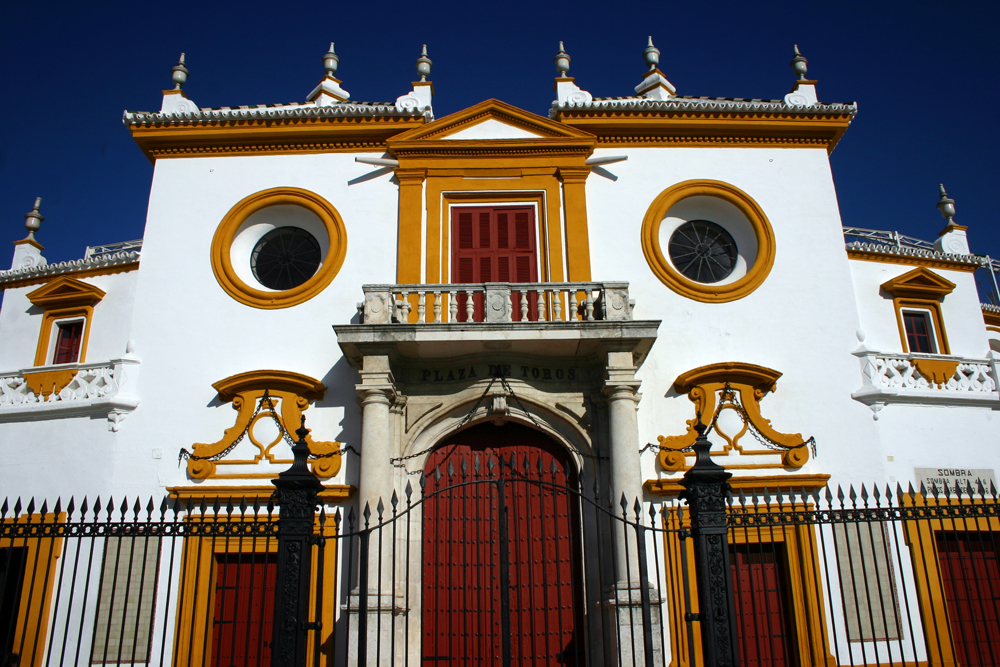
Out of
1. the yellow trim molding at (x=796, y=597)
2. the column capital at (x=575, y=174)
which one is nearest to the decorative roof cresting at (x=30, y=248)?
the column capital at (x=575, y=174)

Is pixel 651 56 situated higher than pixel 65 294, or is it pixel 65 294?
pixel 651 56

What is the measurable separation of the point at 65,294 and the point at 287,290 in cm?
431

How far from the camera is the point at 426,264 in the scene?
1273cm

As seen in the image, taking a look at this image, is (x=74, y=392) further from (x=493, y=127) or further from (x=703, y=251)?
(x=703, y=251)

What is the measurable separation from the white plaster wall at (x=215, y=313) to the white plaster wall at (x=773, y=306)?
13.6ft

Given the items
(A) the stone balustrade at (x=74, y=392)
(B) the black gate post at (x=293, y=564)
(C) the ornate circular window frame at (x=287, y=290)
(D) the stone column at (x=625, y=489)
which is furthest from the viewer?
(C) the ornate circular window frame at (x=287, y=290)

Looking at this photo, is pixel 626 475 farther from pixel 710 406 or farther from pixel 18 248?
pixel 18 248

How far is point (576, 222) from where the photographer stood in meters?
12.9

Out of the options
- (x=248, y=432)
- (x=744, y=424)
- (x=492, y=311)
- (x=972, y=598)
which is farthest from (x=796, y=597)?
(x=248, y=432)

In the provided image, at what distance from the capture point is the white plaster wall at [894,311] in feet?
43.4

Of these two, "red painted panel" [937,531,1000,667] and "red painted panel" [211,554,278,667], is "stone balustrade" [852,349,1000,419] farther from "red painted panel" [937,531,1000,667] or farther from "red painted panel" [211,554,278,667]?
"red painted panel" [211,554,278,667]

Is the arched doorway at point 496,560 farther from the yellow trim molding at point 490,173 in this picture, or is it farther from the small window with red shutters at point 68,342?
the small window with red shutters at point 68,342

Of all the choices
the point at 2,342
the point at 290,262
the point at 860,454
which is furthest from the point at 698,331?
the point at 2,342

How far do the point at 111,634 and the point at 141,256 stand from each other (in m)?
6.14
